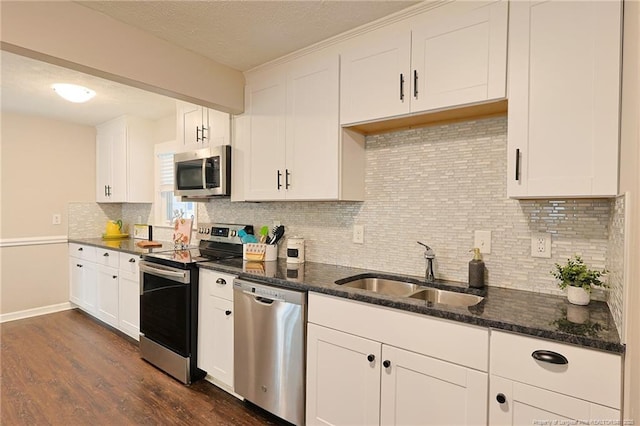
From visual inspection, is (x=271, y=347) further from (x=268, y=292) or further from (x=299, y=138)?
(x=299, y=138)

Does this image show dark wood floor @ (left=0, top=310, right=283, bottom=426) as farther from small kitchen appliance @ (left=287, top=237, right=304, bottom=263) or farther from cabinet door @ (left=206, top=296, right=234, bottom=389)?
small kitchen appliance @ (left=287, top=237, right=304, bottom=263)

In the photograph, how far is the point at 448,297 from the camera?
1895mm

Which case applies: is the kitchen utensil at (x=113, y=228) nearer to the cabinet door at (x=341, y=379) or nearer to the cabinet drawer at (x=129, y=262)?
the cabinet drawer at (x=129, y=262)

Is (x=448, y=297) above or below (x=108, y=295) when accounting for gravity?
above

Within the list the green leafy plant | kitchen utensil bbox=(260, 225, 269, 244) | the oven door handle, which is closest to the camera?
the green leafy plant

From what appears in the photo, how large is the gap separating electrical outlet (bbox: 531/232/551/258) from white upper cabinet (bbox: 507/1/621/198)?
35 cm

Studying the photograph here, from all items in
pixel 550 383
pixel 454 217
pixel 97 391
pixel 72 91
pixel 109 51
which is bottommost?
Result: pixel 97 391

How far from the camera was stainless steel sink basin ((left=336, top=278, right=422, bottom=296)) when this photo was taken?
2078 millimetres

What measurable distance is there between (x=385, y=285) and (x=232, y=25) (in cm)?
187

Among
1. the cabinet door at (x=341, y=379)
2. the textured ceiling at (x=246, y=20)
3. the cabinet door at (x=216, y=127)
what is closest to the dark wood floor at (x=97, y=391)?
the cabinet door at (x=341, y=379)

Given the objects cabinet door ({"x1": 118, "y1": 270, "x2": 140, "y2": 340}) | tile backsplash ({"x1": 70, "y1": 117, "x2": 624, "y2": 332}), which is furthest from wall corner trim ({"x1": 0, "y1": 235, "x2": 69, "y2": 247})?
tile backsplash ({"x1": 70, "y1": 117, "x2": 624, "y2": 332})

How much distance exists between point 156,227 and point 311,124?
2773 mm

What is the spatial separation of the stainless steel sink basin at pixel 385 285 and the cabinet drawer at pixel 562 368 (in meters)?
0.75

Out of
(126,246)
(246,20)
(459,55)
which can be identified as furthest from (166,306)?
(459,55)
